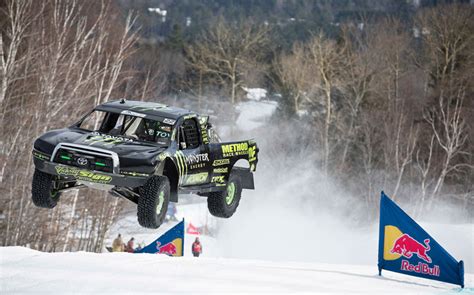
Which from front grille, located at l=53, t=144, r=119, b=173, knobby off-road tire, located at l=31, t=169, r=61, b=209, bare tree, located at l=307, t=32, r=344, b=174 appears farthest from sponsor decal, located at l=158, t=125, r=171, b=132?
bare tree, located at l=307, t=32, r=344, b=174

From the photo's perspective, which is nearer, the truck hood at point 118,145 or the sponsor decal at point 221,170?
the truck hood at point 118,145

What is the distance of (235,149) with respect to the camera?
12.7 meters

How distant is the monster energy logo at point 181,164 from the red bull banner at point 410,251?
356 centimetres

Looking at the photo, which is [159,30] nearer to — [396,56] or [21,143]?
[396,56]

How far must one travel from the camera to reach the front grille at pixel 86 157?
10.3m

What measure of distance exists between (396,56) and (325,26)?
46504 millimetres

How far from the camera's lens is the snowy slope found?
966 centimetres

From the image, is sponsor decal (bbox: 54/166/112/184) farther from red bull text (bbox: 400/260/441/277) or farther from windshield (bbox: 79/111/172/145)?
red bull text (bbox: 400/260/441/277)

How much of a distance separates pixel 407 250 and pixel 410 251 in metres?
0.06

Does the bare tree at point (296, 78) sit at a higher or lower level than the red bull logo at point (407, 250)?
higher

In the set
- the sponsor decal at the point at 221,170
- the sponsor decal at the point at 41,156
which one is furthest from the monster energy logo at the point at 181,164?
the sponsor decal at the point at 41,156

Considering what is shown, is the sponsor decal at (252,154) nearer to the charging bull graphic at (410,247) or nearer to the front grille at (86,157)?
the charging bull graphic at (410,247)

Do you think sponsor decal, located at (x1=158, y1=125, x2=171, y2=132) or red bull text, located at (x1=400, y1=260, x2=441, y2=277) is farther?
red bull text, located at (x1=400, y1=260, x2=441, y2=277)

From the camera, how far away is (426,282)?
43.1 feet
